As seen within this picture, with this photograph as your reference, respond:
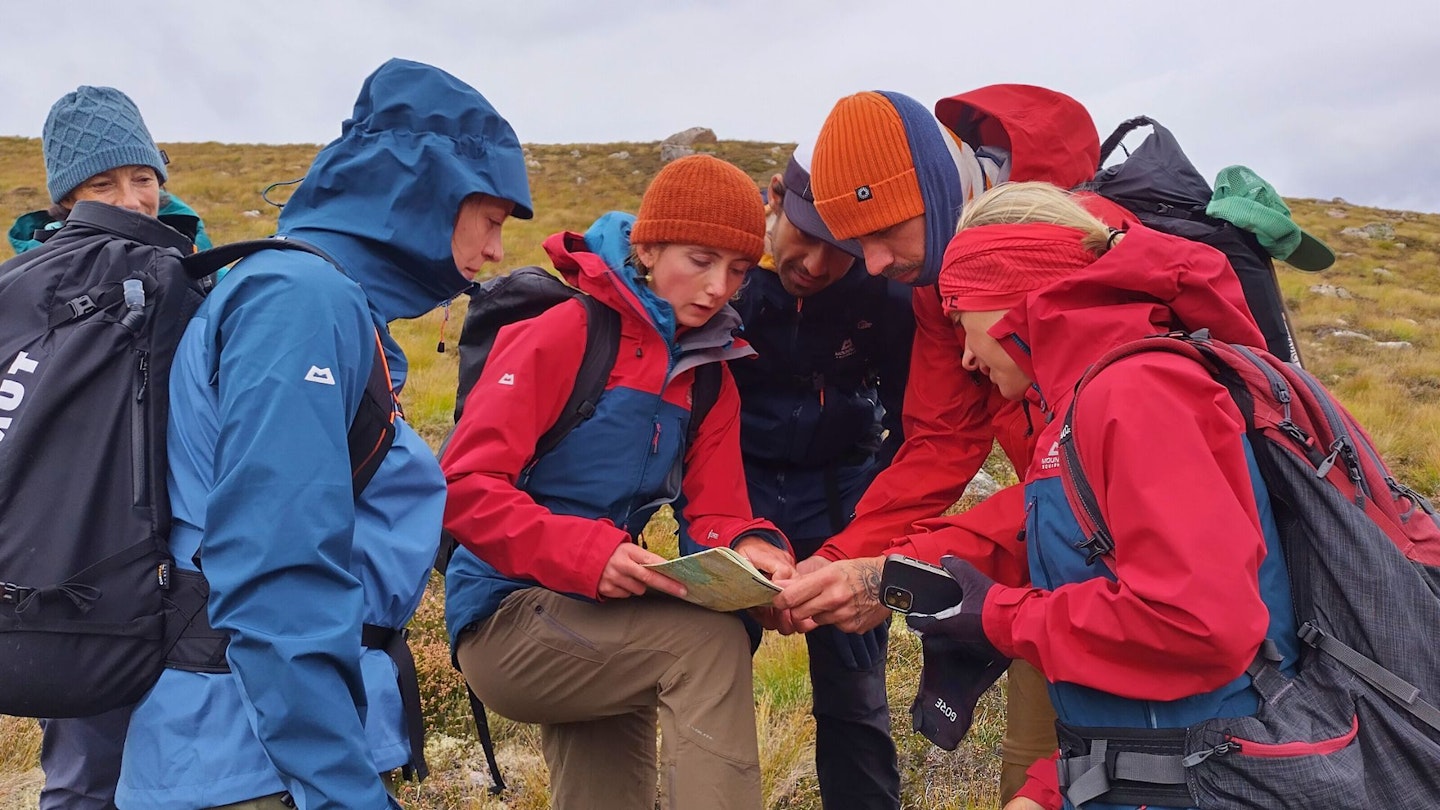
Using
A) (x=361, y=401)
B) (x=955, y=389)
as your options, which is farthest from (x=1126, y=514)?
(x=955, y=389)

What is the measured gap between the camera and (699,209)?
10.1ft

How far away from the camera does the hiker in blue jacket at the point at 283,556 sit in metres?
1.68

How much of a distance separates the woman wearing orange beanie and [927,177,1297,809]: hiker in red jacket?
653mm

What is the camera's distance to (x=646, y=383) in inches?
117

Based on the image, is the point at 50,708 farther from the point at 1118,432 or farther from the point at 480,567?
the point at 1118,432

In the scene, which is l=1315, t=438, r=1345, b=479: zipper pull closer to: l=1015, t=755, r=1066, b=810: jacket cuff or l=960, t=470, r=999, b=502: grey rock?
l=1015, t=755, r=1066, b=810: jacket cuff

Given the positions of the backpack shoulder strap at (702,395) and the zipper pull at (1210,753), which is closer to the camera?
the zipper pull at (1210,753)

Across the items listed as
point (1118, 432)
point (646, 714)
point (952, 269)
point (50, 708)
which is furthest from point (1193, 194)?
point (50, 708)

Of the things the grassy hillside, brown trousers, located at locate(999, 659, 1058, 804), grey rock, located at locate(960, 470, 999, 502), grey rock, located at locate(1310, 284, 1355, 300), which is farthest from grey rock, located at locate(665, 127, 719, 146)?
brown trousers, located at locate(999, 659, 1058, 804)

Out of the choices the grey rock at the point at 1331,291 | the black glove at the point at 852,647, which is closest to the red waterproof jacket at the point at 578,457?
the black glove at the point at 852,647

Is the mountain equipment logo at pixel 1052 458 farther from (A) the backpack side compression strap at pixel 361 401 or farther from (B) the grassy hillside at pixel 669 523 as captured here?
(B) the grassy hillside at pixel 669 523

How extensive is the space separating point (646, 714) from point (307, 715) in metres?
1.64

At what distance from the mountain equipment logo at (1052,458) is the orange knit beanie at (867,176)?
1.22 m

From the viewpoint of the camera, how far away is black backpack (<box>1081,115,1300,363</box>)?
2.72 m
